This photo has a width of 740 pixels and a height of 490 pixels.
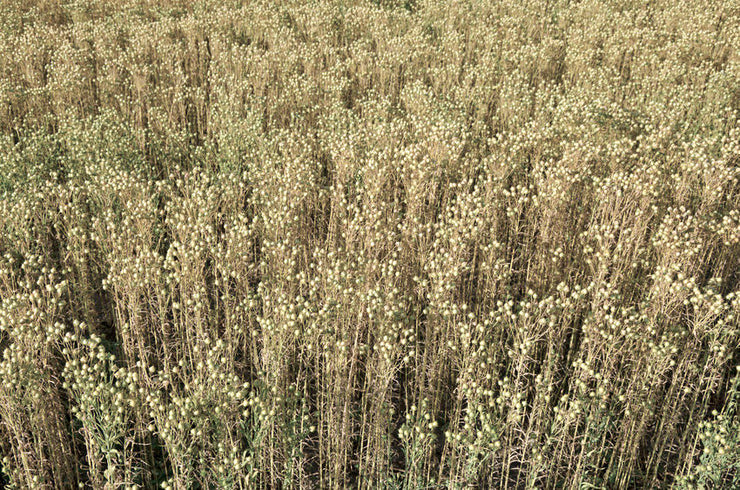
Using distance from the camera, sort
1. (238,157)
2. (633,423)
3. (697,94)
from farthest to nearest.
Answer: (697,94) → (238,157) → (633,423)

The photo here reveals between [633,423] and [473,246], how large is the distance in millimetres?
2357

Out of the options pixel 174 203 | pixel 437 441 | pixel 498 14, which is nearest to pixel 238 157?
pixel 174 203

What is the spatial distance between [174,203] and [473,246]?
3192 millimetres

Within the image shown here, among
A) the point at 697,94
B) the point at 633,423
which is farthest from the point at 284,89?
the point at 633,423

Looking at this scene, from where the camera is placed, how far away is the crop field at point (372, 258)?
3.55 m

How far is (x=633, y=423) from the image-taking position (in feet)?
12.3

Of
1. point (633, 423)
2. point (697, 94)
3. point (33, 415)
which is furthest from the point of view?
point (697, 94)

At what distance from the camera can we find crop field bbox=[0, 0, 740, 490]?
3555 mm

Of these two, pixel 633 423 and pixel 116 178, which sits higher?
pixel 116 178

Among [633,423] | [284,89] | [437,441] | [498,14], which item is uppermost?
[498,14]

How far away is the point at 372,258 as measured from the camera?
4.80m

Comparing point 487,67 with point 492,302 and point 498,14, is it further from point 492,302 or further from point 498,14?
point 492,302

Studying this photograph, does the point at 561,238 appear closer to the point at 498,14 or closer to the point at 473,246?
the point at 473,246

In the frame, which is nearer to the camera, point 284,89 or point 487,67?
point 284,89
